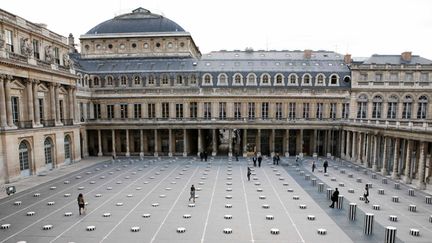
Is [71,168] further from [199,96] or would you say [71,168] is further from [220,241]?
[220,241]

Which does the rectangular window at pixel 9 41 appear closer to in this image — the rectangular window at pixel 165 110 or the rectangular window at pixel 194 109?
the rectangular window at pixel 165 110

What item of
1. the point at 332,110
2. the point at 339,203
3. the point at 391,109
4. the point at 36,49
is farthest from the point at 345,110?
the point at 36,49

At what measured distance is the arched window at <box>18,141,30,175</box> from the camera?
3627cm

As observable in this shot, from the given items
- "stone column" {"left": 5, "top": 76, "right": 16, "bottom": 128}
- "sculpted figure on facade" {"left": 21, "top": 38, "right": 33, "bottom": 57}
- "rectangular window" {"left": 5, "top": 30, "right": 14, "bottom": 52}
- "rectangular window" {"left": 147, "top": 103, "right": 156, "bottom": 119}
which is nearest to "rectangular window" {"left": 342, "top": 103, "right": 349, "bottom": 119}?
"rectangular window" {"left": 147, "top": 103, "right": 156, "bottom": 119}

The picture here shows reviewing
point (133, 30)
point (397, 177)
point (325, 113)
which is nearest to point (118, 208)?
point (397, 177)

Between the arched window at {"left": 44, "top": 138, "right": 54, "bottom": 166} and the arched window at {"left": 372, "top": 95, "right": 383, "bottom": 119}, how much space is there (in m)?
52.8

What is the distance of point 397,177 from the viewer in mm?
36188

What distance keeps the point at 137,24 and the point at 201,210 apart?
1940 inches

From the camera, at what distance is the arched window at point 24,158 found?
3627 centimetres

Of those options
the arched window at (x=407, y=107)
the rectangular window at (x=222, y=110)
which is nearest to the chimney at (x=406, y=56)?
the arched window at (x=407, y=107)

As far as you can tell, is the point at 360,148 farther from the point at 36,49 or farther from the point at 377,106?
the point at 36,49

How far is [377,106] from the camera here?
179ft

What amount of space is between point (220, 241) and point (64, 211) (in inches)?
529

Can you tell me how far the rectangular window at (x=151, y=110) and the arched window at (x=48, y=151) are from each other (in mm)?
17624
